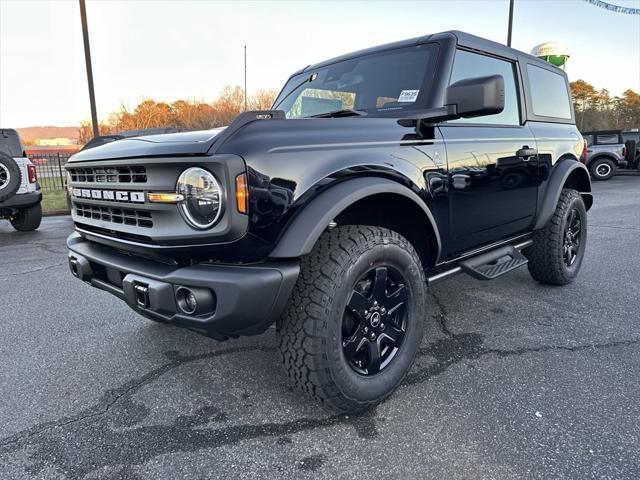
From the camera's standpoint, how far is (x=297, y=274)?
1.95m

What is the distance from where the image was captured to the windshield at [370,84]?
2771mm

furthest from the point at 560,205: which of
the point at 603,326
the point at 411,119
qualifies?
the point at 411,119

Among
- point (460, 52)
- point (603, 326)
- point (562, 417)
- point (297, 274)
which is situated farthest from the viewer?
point (603, 326)

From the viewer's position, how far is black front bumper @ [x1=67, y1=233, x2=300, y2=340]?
1.84 meters

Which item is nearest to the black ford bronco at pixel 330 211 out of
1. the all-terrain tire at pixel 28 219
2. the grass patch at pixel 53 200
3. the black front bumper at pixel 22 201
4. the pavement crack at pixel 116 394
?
the pavement crack at pixel 116 394

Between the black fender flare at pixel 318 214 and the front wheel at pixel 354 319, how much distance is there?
179mm

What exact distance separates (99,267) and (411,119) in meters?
1.82

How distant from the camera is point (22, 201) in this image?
7.37m

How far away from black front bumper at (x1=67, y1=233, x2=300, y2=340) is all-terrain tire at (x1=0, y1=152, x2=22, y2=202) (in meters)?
6.25

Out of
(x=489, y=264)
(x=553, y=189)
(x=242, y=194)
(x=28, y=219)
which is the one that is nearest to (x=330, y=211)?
(x=242, y=194)

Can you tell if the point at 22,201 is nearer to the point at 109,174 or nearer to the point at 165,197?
the point at 109,174

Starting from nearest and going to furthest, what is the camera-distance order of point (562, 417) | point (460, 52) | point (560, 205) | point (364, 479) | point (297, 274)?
1. point (364, 479)
2. point (297, 274)
3. point (562, 417)
4. point (460, 52)
5. point (560, 205)

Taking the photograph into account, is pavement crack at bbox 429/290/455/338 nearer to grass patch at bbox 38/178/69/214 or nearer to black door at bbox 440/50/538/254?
black door at bbox 440/50/538/254

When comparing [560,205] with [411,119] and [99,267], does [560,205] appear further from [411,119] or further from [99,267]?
[99,267]
